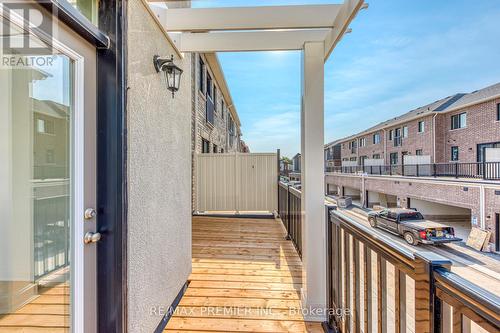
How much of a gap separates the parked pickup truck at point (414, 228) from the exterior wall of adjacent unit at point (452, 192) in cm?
146

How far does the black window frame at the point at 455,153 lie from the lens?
13484 mm

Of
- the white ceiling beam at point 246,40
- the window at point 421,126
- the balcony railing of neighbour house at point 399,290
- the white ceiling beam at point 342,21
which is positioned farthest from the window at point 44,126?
the window at point 421,126

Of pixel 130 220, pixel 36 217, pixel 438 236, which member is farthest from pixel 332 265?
pixel 438 236

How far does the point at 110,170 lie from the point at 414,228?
9799mm

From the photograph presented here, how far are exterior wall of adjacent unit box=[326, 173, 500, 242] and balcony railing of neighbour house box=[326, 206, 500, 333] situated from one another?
10.3 m

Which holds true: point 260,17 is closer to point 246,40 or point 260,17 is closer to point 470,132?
point 246,40

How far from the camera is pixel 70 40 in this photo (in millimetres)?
1084

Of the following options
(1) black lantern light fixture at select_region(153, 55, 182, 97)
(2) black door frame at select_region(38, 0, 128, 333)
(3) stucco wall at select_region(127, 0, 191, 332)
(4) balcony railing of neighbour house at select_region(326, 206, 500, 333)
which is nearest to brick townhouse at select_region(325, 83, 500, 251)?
(4) balcony railing of neighbour house at select_region(326, 206, 500, 333)

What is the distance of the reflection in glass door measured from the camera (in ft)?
3.06

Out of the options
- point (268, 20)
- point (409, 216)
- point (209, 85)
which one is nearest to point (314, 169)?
point (268, 20)

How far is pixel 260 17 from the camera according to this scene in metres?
1.87

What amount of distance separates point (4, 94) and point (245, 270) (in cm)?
257

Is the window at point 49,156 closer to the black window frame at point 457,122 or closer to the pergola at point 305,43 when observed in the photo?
the pergola at point 305,43

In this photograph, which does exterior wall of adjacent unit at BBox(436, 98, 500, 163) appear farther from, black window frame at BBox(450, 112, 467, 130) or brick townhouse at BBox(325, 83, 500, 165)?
black window frame at BBox(450, 112, 467, 130)
